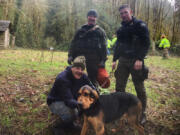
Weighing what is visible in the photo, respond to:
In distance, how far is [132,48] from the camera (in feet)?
8.60

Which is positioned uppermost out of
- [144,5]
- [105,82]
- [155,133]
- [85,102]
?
[144,5]

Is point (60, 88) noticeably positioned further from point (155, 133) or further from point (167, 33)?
point (167, 33)

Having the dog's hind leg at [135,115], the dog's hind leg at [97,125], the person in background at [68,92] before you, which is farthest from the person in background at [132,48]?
the dog's hind leg at [97,125]

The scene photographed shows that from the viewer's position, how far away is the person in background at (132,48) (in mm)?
2477

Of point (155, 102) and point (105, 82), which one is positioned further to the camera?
point (155, 102)

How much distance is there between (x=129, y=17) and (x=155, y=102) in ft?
7.75

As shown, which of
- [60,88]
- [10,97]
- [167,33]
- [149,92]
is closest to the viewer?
[60,88]

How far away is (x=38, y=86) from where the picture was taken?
469 cm

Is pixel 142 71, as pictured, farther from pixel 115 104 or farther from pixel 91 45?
pixel 91 45

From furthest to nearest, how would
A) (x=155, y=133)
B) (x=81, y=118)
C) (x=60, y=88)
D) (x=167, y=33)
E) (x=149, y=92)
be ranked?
(x=167, y=33), (x=149, y=92), (x=81, y=118), (x=155, y=133), (x=60, y=88)

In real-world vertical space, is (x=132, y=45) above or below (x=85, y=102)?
above

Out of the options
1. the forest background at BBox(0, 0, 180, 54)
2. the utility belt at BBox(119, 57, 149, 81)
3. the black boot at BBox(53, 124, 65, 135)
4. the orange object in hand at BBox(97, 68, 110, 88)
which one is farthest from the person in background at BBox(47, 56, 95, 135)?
the forest background at BBox(0, 0, 180, 54)

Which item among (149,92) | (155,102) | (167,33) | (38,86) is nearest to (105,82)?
(155,102)

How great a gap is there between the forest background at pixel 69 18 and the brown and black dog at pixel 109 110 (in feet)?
6.85
